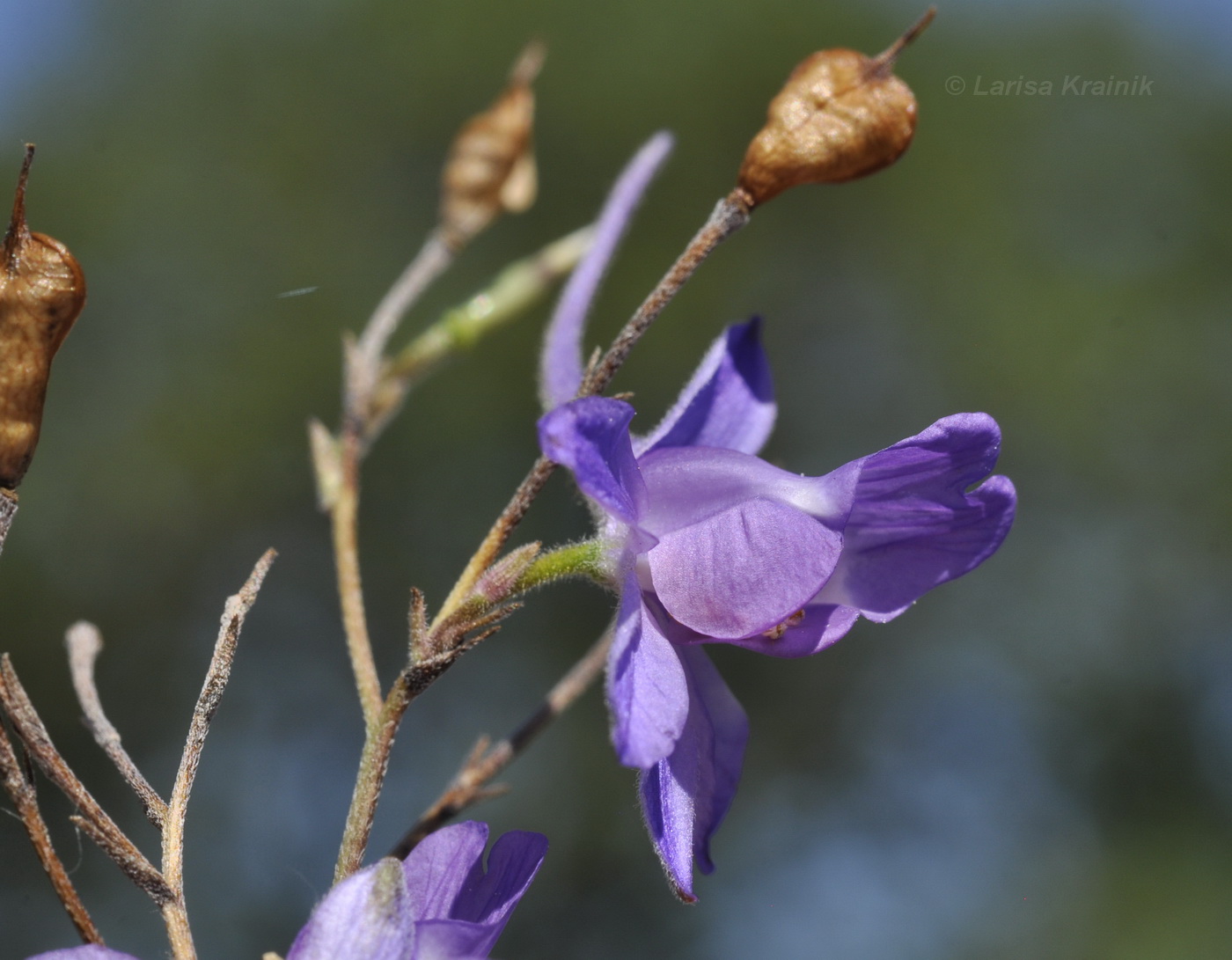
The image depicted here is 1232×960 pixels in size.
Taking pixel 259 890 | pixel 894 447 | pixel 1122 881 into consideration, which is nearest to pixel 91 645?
pixel 894 447

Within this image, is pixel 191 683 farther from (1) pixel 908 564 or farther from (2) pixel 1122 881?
(1) pixel 908 564

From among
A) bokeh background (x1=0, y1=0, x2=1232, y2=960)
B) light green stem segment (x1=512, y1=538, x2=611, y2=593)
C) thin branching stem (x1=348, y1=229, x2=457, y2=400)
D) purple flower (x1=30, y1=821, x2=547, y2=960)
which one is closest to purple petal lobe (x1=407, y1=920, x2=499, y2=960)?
purple flower (x1=30, y1=821, x2=547, y2=960)

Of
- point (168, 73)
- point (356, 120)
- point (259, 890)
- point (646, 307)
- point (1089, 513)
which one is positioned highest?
point (646, 307)

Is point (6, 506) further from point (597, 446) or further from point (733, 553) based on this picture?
point (733, 553)

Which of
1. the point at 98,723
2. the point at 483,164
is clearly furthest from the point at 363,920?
the point at 483,164

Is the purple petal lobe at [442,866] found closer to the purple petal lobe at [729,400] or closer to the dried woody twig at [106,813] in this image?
the dried woody twig at [106,813]

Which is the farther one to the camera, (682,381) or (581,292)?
(682,381)

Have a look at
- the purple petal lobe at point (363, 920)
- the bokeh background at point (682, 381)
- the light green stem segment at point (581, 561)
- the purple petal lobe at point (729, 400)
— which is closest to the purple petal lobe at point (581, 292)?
the purple petal lobe at point (729, 400)
